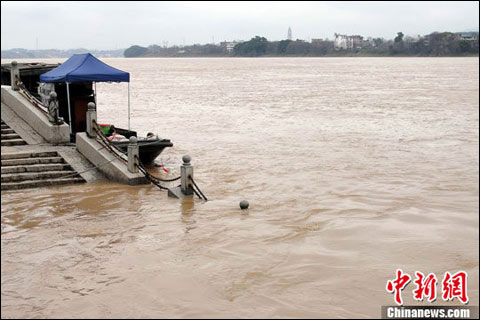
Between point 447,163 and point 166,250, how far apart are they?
1167cm

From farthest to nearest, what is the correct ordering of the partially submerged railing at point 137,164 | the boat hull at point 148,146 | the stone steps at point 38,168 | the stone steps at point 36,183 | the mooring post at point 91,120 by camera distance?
the boat hull at point 148,146, the mooring post at point 91,120, the stone steps at point 38,168, the stone steps at point 36,183, the partially submerged railing at point 137,164

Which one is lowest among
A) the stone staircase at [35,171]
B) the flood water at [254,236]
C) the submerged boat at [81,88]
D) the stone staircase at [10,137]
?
the flood water at [254,236]

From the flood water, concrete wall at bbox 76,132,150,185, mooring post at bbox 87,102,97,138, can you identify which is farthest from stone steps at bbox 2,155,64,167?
the flood water

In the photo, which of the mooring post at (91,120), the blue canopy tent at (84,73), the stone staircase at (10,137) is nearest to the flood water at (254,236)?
the mooring post at (91,120)

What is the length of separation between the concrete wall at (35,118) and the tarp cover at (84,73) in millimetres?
1146

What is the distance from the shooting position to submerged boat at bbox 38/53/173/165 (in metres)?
15.7

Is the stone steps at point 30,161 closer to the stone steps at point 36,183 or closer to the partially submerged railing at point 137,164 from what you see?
the stone steps at point 36,183

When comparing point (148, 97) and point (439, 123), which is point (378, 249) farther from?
point (148, 97)

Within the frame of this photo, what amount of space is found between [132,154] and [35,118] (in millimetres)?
4237

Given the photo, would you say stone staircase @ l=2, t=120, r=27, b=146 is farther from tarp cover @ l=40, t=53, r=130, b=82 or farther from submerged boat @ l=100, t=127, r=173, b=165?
submerged boat @ l=100, t=127, r=173, b=165

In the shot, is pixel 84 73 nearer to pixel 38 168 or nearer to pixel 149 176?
pixel 38 168

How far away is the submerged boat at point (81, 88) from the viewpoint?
15711 mm

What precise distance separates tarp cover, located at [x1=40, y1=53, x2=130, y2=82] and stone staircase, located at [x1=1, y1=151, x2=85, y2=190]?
213 centimetres

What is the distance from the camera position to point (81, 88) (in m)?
17.2
